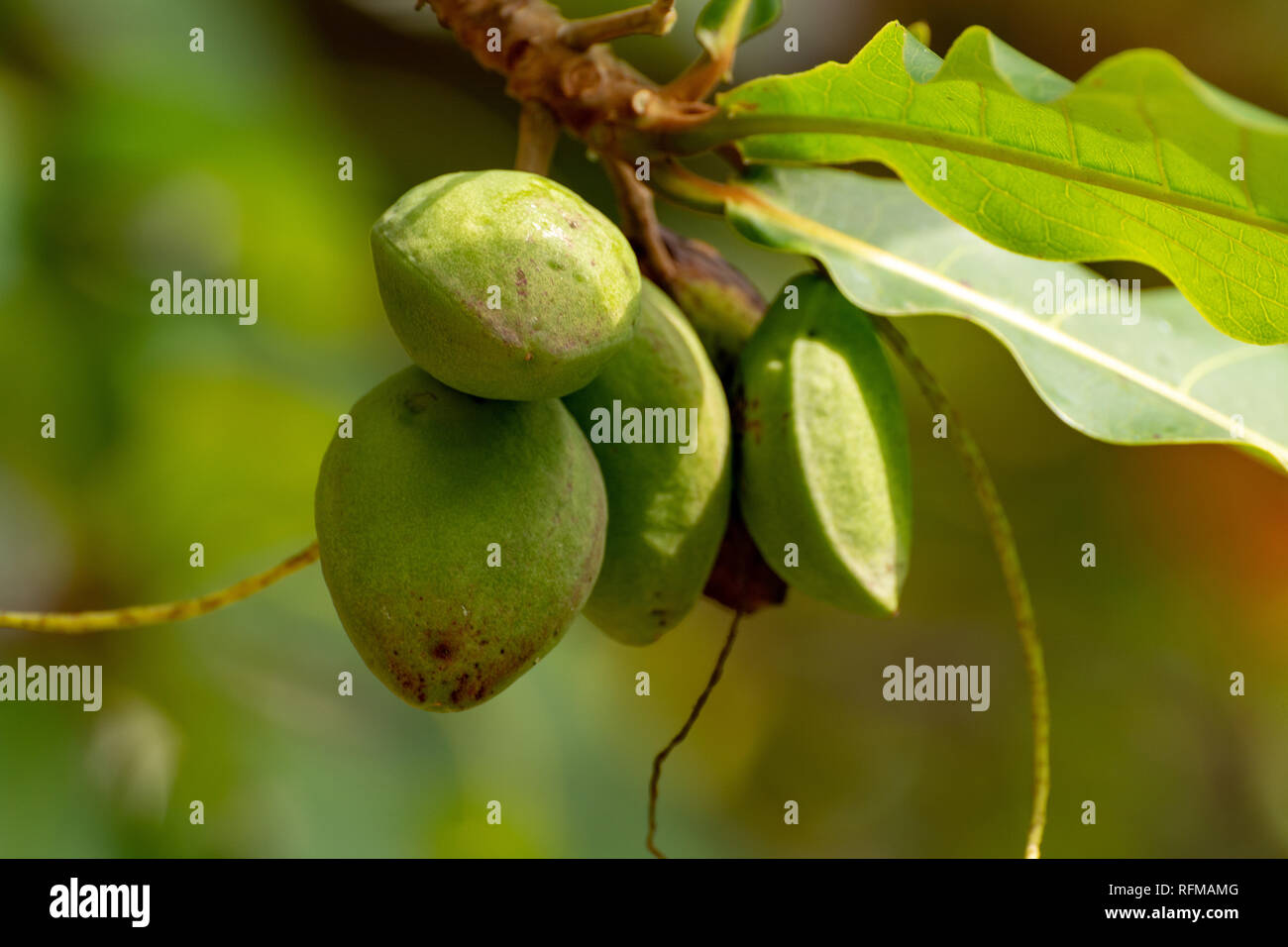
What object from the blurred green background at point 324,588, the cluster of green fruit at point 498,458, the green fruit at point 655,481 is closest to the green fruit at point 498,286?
the cluster of green fruit at point 498,458

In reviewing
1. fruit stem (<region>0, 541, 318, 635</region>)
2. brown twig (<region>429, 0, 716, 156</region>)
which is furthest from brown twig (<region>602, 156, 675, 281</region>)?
fruit stem (<region>0, 541, 318, 635</region>)

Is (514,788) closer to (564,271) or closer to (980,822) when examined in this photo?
(980,822)

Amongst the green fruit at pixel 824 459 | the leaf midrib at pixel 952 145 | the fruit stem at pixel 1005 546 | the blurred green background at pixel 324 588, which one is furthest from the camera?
the blurred green background at pixel 324 588

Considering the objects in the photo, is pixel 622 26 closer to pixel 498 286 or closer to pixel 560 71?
pixel 560 71

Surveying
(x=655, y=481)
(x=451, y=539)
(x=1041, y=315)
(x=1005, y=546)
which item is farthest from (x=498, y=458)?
(x=1041, y=315)

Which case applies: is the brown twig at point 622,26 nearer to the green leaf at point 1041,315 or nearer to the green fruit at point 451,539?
the green leaf at point 1041,315

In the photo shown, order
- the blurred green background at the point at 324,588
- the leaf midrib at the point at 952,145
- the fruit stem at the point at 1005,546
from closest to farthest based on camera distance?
the leaf midrib at the point at 952,145
the fruit stem at the point at 1005,546
the blurred green background at the point at 324,588

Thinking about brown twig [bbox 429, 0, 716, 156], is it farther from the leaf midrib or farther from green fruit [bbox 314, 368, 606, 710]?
green fruit [bbox 314, 368, 606, 710]

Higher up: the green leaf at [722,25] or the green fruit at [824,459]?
the green leaf at [722,25]
